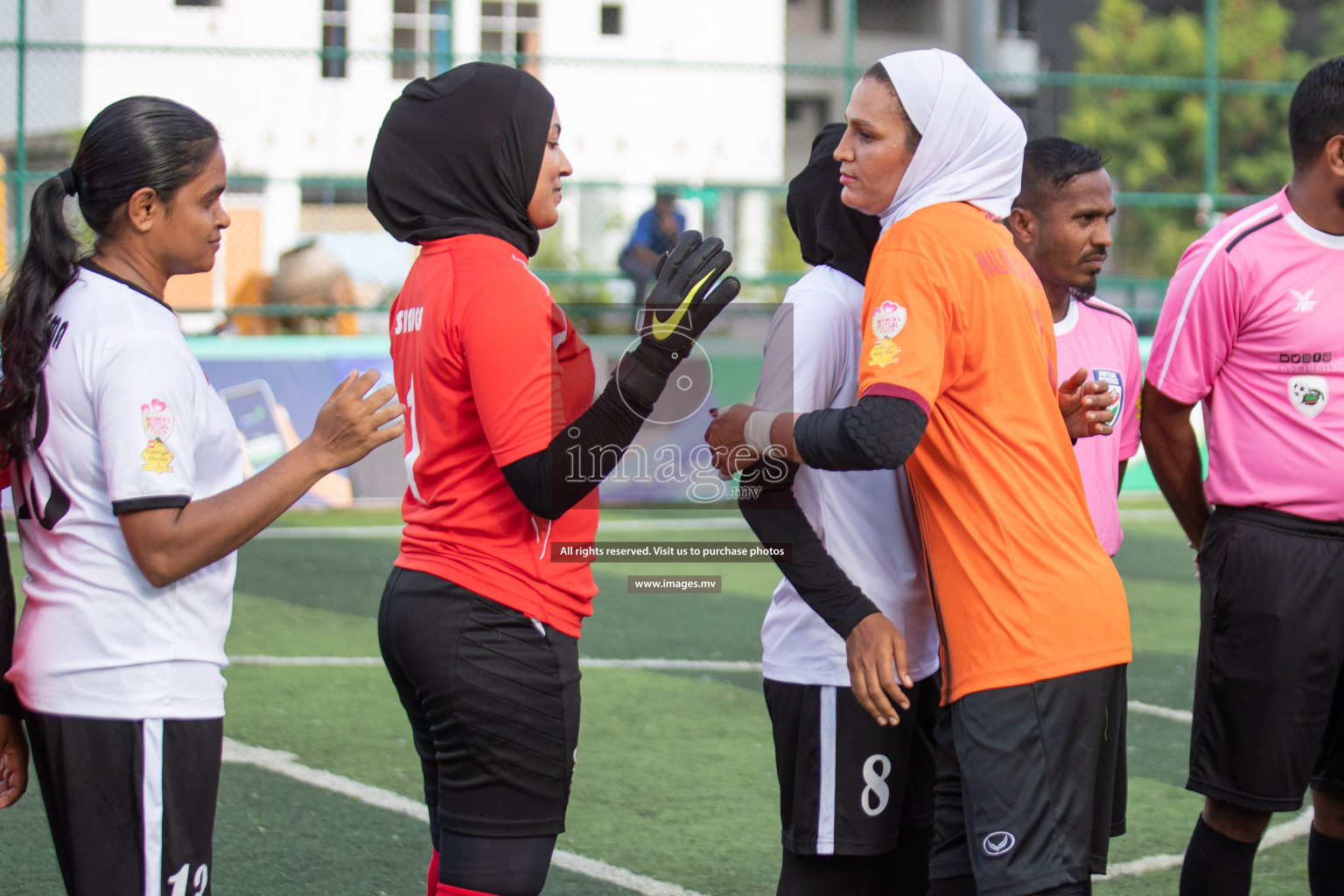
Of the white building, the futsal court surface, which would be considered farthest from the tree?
the futsal court surface

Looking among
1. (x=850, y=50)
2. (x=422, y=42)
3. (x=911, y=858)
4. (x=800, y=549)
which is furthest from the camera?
(x=422, y=42)

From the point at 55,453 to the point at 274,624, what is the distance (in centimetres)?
527

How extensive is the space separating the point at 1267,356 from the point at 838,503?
132cm

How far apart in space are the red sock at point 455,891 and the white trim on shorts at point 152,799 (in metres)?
0.53

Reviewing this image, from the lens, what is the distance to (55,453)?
247cm

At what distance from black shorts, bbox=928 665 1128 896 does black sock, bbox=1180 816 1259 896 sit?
1.07 meters

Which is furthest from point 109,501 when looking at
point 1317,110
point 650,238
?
point 650,238

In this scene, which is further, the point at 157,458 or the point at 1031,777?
the point at 1031,777

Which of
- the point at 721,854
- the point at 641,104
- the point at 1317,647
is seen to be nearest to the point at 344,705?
the point at 721,854

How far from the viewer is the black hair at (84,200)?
2.47 metres

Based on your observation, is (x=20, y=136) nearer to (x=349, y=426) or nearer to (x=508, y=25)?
(x=349, y=426)

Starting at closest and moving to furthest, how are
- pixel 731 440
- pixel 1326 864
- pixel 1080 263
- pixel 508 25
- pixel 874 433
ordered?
pixel 874 433
pixel 731 440
pixel 1326 864
pixel 1080 263
pixel 508 25

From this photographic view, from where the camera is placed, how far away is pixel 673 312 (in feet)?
8.63

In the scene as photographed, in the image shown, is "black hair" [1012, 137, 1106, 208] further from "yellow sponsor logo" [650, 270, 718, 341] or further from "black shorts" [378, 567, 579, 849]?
"black shorts" [378, 567, 579, 849]
